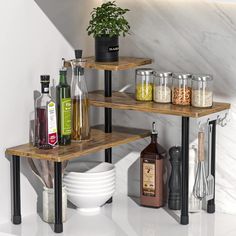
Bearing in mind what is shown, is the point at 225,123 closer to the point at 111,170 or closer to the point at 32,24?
the point at 111,170

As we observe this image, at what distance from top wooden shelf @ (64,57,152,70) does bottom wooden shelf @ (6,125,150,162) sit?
242 millimetres

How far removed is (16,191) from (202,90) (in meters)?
0.68

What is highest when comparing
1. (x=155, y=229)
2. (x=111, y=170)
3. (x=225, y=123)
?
(x=225, y=123)

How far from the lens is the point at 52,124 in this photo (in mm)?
2432

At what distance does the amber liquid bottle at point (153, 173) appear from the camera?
103 inches

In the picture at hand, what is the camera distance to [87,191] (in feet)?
8.39

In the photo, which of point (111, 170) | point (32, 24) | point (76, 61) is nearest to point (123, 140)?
point (111, 170)

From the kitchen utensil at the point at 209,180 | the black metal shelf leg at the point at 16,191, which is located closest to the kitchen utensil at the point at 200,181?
the kitchen utensil at the point at 209,180

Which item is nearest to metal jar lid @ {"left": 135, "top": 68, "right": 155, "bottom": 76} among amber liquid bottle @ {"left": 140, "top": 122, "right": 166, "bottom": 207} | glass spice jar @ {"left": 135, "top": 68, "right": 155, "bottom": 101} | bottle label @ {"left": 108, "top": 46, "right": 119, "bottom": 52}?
glass spice jar @ {"left": 135, "top": 68, "right": 155, "bottom": 101}

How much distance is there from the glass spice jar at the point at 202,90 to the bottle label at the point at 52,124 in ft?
1.48

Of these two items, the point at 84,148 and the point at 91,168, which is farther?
the point at 91,168

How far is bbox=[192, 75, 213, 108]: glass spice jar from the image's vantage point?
2.44 m

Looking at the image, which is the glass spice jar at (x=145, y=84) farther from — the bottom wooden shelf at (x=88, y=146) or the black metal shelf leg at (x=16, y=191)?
the black metal shelf leg at (x=16, y=191)

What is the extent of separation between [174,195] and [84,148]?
412 millimetres
